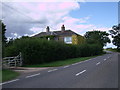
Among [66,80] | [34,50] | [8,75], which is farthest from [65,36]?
[66,80]

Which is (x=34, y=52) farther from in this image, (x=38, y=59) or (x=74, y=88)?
(x=74, y=88)

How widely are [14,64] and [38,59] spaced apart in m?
4.74

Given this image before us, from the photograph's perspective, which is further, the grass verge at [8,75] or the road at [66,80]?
the grass verge at [8,75]

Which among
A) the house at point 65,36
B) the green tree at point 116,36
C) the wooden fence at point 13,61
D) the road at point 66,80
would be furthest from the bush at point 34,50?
the green tree at point 116,36

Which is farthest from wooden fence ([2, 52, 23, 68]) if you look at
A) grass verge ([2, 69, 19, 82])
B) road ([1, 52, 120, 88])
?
road ([1, 52, 120, 88])

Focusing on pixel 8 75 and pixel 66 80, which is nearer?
pixel 66 80

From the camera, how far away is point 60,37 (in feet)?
221

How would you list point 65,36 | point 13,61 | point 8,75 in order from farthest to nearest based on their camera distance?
point 65,36 → point 13,61 → point 8,75

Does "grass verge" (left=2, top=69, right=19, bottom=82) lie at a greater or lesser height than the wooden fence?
lesser

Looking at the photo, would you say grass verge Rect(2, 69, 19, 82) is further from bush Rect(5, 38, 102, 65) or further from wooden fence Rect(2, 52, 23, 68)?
bush Rect(5, 38, 102, 65)

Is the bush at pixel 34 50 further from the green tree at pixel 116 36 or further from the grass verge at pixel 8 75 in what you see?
the green tree at pixel 116 36

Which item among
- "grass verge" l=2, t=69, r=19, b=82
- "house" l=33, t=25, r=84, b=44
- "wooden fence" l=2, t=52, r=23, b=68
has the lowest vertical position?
"grass verge" l=2, t=69, r=19, b=82

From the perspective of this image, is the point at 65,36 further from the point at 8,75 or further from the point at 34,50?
the point at 8,75

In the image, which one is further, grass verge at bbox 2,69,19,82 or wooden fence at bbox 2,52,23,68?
wooden fence at bbox 2,52,23,68
